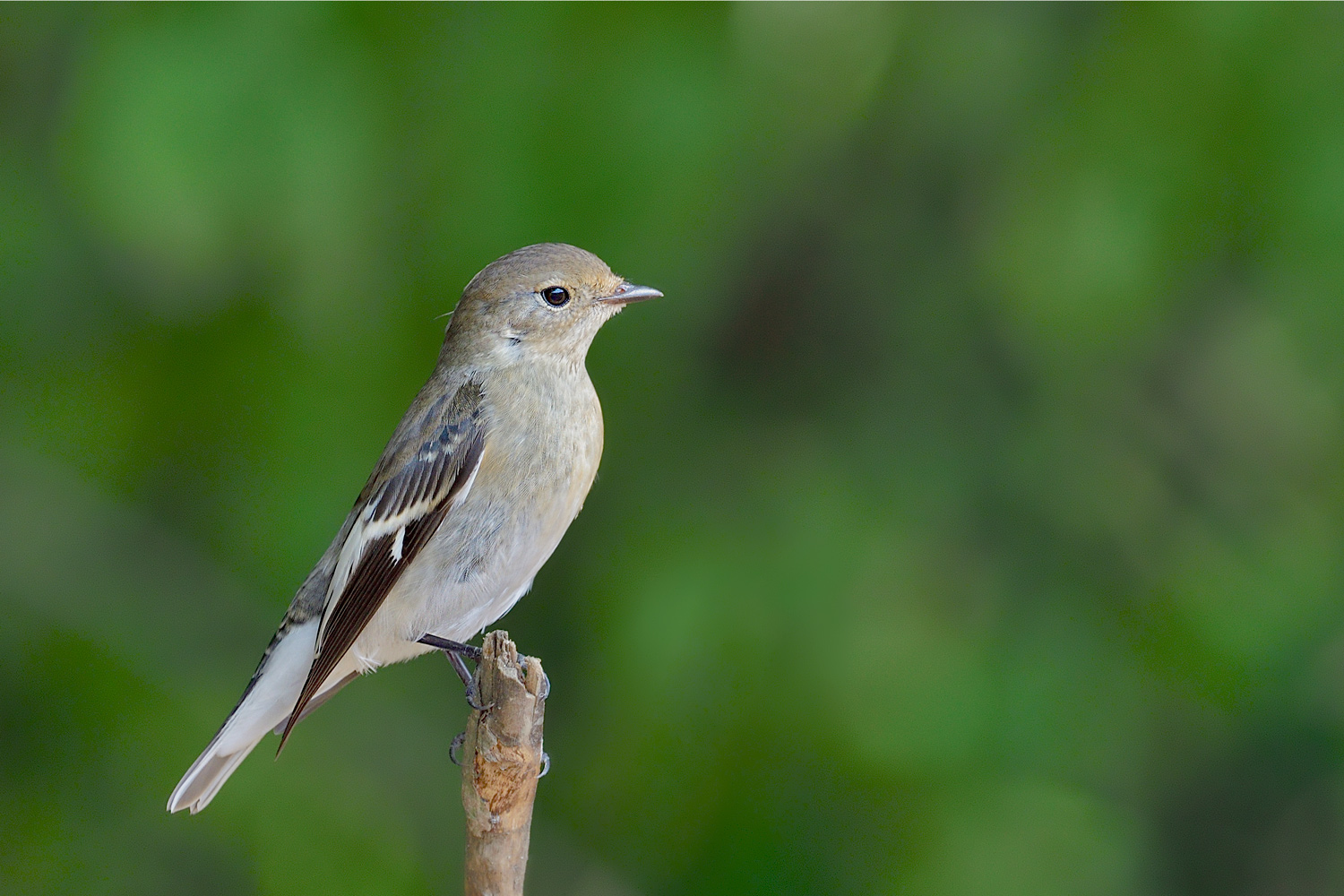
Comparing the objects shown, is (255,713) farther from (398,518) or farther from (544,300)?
(544,300)

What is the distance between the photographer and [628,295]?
3.56 metres

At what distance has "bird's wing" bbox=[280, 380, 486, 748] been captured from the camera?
325cm

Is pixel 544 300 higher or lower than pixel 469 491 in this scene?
higher

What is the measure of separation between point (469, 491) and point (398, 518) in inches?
8.9

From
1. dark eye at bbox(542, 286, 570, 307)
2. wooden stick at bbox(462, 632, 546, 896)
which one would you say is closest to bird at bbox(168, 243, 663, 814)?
dark eye at bbox(542, 286, 570, 307)

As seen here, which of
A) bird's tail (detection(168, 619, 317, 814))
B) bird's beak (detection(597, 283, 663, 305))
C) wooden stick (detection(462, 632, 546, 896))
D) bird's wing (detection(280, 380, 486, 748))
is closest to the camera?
wooden stick (detection(462, 632, 546, 896))

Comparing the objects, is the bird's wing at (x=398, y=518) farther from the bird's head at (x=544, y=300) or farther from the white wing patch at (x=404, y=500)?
the bird's head at (x=544, y=300)

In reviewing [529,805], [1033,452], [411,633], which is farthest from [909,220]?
[529,805]

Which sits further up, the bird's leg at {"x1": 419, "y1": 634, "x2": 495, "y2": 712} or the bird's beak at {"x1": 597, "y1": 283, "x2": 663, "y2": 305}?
the bird's beak at {"x1": 597, "y1": 283, "x2": 663, "y2": 305}

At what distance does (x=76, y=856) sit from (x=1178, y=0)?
5636 millimetres

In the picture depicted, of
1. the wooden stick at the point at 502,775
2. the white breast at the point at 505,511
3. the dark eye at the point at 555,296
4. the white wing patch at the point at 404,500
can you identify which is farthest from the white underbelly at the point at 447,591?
the dark eye at the point at 555,296

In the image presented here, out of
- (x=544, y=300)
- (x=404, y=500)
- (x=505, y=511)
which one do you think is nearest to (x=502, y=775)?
(x=505, y=511)

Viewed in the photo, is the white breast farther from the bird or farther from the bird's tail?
the bird's tail

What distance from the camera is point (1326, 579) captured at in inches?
194
